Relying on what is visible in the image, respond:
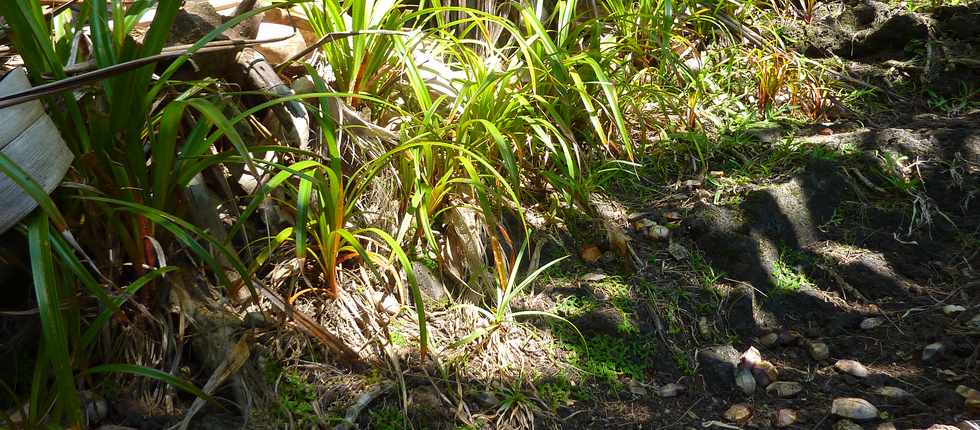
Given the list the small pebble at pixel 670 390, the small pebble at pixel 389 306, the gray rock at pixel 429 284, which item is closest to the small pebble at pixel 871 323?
the small pebble at pixel 670 390

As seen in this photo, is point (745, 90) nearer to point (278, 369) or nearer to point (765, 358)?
point (765, 358)

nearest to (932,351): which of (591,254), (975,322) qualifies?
(975,322)

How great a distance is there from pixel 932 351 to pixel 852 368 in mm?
225

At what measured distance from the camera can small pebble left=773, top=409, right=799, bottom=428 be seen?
78.1 inches

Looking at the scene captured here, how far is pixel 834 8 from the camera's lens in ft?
11.8

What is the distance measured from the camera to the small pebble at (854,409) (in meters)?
1.94

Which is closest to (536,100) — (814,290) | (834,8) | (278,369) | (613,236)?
(613,236)

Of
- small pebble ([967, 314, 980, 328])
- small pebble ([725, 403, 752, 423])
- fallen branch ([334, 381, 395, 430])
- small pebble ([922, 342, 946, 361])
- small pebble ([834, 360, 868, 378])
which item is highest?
small pebble ([967, 314, 980, 328])

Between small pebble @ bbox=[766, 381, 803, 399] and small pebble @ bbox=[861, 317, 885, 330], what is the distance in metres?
0.32

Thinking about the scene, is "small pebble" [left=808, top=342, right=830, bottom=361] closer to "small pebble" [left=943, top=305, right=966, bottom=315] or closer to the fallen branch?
Answer: "small pebble" [left=943, top=305, right=966, bottom=315]

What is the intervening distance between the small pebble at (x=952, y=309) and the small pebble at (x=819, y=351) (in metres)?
0.37

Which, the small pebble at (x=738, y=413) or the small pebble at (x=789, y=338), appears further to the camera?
the small pebble at (x=789, y=338)

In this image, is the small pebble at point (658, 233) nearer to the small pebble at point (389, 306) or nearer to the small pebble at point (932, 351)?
the small pebble at point (932, 351)

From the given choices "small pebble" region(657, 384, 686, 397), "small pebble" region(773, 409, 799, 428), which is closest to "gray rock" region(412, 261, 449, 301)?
"small pebble" region(657, 384, 686, 397)
